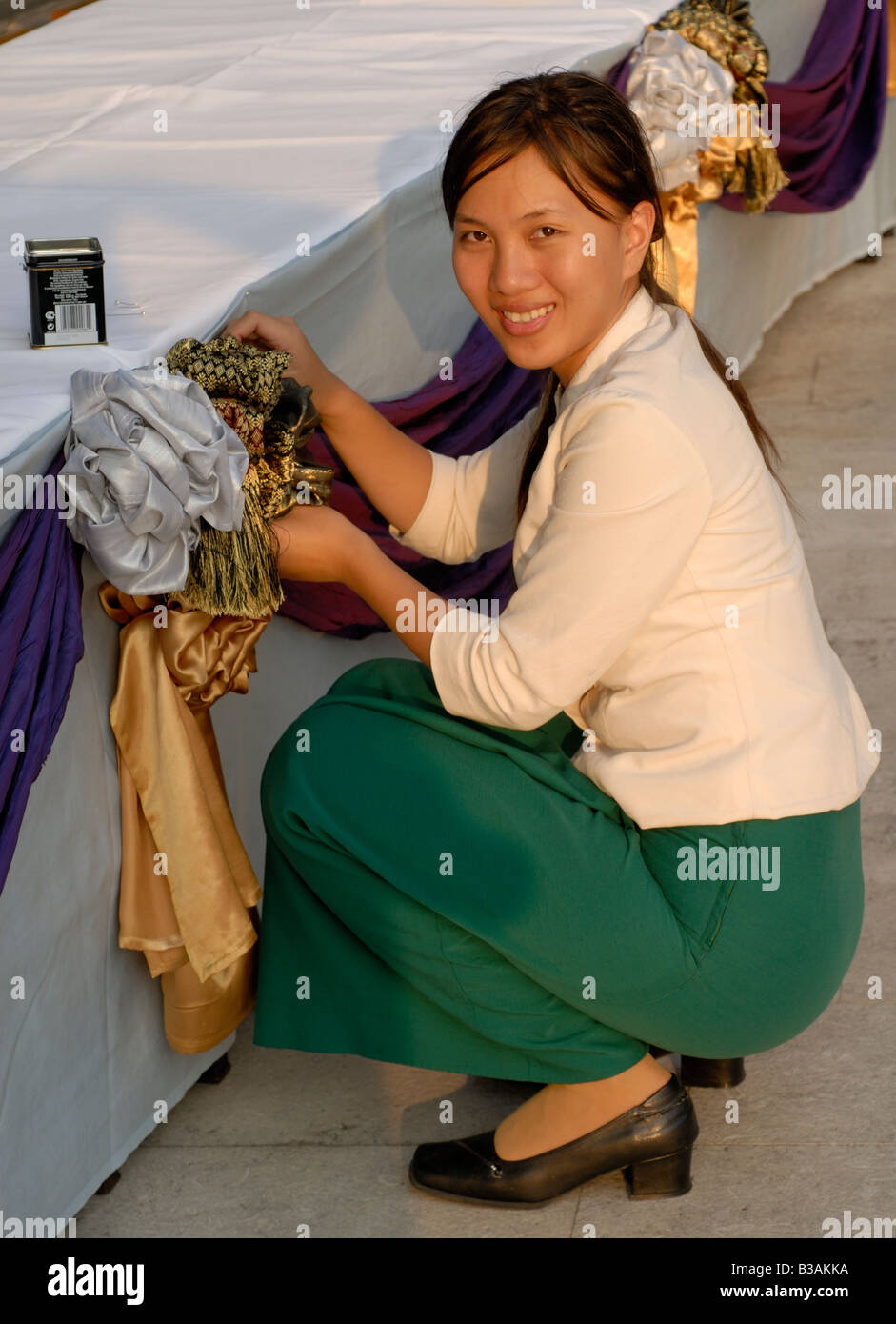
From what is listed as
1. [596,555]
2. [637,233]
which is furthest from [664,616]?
[637,233]

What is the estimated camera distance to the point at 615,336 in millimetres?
1596

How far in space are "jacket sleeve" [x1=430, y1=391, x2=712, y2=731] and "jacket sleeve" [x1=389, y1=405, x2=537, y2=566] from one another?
327mm

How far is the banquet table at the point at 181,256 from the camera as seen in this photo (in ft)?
5.03

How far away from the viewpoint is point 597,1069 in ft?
5.44

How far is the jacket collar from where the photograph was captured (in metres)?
1.59

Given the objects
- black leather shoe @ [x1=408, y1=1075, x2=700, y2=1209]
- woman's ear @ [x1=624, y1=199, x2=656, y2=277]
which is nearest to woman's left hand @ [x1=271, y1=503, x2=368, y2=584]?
woman's ear @ [x1=624, y1=199, x2=656, y2=277]

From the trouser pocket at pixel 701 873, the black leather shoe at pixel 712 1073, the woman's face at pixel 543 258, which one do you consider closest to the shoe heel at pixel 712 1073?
the black leather shoe at pixel 712 1073

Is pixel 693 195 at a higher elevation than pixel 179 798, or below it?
higher

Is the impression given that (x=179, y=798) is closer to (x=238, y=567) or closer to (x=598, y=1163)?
(x=238, y=567)

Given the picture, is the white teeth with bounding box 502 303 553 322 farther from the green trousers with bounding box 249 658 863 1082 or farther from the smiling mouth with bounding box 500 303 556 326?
the green trousers with bounding box 249 658 863 1082

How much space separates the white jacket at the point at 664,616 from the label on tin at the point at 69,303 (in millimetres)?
436

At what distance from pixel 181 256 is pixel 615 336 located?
1.83 feet
